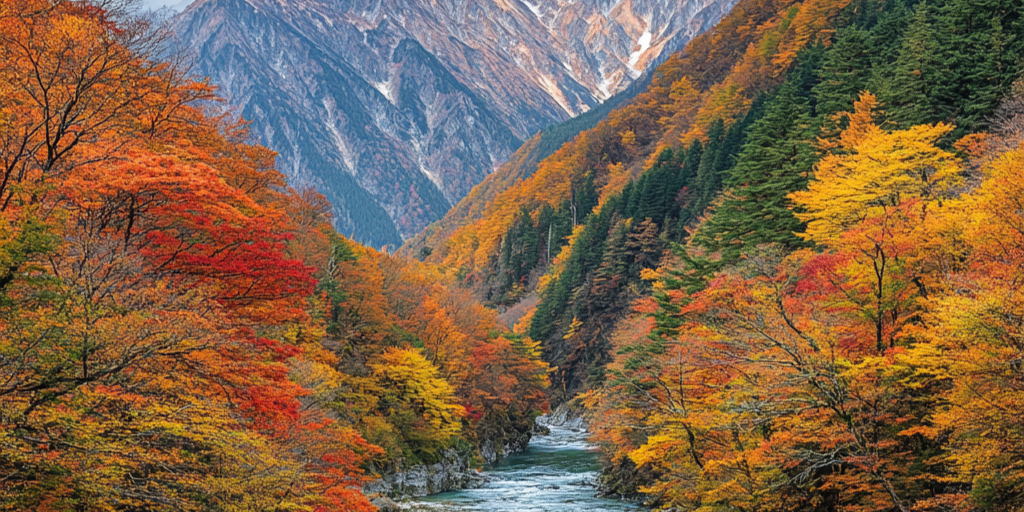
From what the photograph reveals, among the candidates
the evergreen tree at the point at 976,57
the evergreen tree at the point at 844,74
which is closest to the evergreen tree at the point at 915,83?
the evergreen tree at the point at 976,57

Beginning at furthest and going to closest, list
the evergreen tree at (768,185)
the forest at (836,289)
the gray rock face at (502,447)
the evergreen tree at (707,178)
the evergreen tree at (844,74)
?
the evergreen tree at (707,178)
the gray rock face at (502,447)
the evergreen tree at (844,74)
the evergreen tree at (768,185)
the forest at (836,289)

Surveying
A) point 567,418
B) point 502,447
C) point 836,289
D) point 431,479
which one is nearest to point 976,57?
point 836,289

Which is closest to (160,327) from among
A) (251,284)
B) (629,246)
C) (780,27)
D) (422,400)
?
(251,284)

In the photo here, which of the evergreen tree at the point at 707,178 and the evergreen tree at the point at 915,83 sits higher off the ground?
the evergreen tree at the point at 707,178

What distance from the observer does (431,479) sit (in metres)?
47.2

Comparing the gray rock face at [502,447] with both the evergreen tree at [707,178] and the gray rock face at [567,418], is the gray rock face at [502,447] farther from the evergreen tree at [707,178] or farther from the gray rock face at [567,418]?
the evergreen tree at [707,178]

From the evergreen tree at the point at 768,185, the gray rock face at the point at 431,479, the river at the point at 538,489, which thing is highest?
the evergreen tree at the point at 768,185

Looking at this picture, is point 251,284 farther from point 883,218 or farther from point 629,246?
point 629,246

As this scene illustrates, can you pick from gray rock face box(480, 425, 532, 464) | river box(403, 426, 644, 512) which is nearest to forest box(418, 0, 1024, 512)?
river box(403, 426, 644, 512)

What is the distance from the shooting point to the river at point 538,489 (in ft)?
129

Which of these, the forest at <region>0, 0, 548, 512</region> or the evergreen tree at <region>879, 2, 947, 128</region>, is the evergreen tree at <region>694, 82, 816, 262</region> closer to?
the evergreen tree at <region>879, 2, 947, 128</region>

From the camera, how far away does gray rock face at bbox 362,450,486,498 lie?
135 ft

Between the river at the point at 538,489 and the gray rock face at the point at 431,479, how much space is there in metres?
1.20

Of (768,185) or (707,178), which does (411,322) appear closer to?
(768,185)
